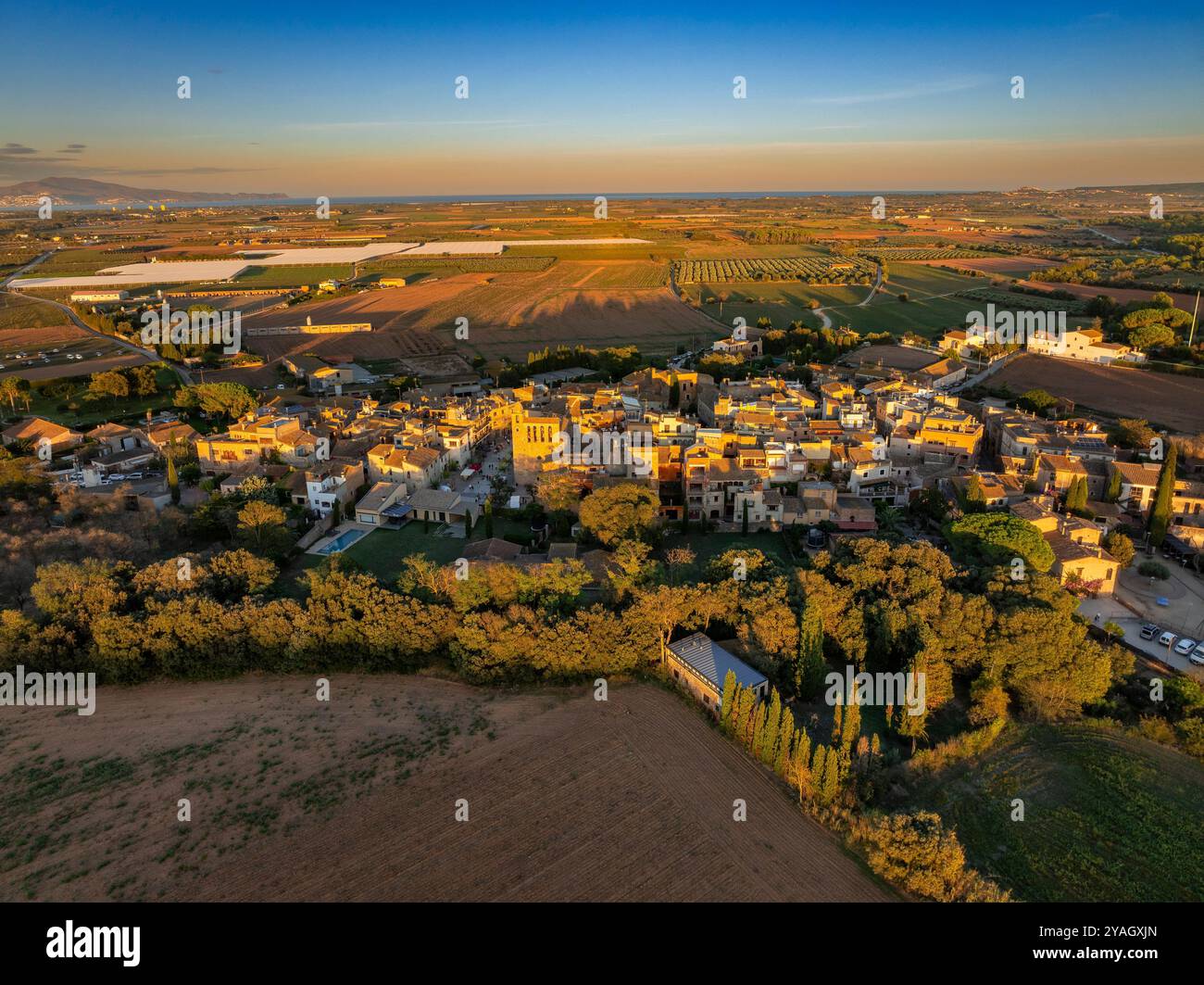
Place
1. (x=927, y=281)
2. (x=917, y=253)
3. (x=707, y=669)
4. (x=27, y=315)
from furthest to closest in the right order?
(x=917, y=253), (x=927, y=281), (x=27, y=315), (x=707, y=669)

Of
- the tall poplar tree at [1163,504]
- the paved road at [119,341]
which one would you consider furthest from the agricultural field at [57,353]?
the tall poplar tree at [1163,504]

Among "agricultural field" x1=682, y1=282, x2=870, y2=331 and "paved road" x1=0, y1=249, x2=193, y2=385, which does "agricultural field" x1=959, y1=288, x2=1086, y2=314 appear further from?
"paved road" x1=0, y1=249, x2=193, y2=385

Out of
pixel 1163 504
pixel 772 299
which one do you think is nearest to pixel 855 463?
pixel 1163 504

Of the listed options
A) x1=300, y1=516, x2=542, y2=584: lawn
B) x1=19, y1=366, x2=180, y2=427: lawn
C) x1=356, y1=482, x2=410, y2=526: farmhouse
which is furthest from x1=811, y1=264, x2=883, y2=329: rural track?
x1=19, y1=366, x2=180, y2=427: lawn

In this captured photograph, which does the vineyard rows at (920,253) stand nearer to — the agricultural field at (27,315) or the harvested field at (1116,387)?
the harvested field at (1116,387)

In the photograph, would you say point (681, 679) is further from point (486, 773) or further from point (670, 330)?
point (670, 330)

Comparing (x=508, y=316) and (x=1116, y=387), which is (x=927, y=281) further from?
(x=508, y=316)

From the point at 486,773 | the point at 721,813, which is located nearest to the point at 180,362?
the point at 486,773
